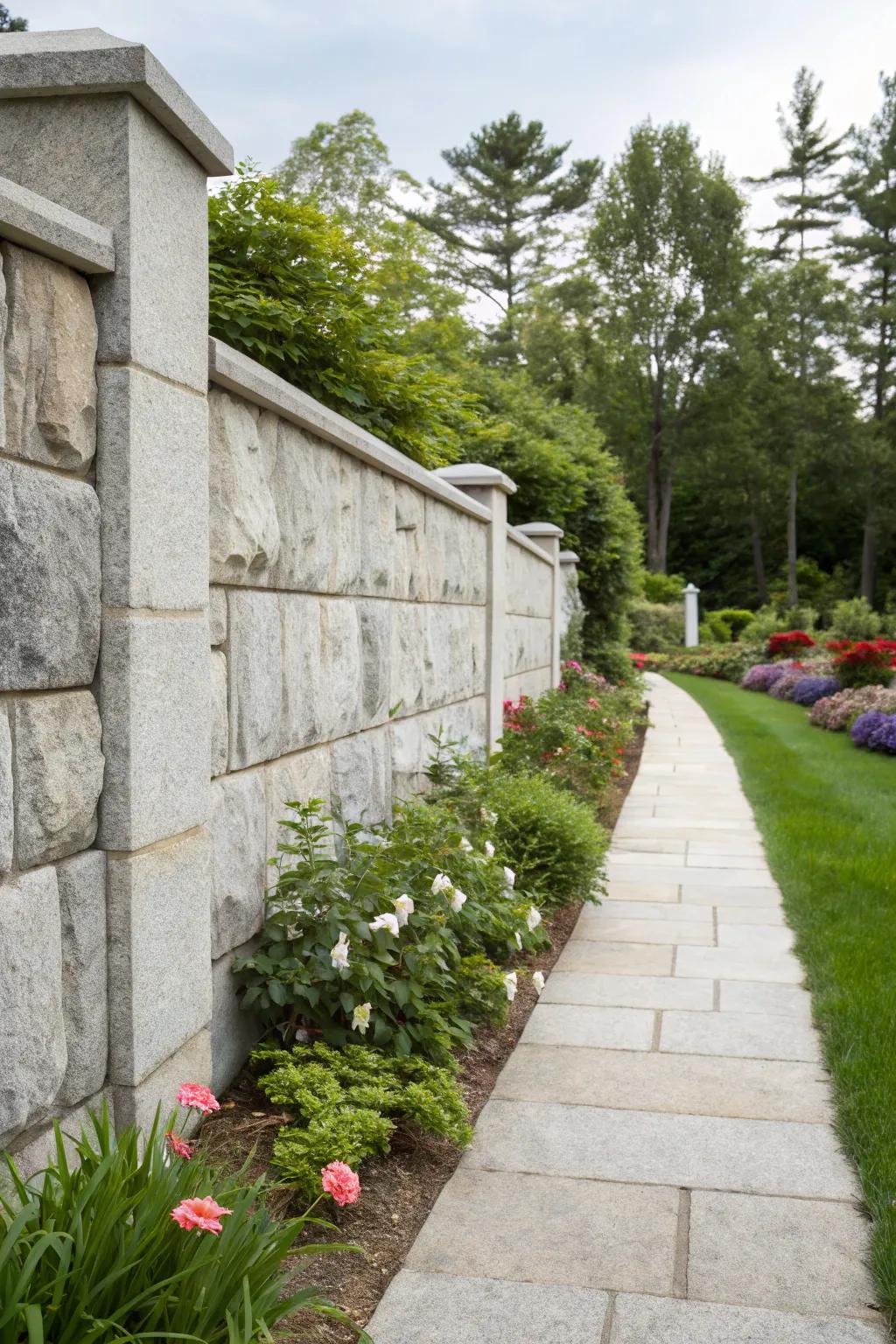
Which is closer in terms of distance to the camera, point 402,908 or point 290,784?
point 402,908

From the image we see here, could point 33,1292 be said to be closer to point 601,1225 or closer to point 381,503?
point 601,1225

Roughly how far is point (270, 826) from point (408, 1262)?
1.35 m

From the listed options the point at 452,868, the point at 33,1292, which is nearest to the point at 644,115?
the point at 452,868

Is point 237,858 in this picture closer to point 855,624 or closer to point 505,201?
point 855,624

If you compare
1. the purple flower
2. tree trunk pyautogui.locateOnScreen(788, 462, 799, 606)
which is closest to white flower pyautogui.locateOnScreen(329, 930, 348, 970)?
the purple flower

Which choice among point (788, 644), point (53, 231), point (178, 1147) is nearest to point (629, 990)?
point (178, 1147)

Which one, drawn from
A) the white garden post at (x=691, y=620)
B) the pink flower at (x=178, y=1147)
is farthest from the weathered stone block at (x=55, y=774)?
the white garden post at (x=691, y=620)

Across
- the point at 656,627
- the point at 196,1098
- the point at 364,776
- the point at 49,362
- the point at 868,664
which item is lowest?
the point at 196,1098

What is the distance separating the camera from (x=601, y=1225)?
8.39 feet

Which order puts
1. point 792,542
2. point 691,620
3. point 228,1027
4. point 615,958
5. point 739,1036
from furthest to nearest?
point 792,542, point 691,620, point 615,958, point 739,1036, point 228,1027

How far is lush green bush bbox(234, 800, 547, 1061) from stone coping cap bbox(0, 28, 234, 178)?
1.80 m

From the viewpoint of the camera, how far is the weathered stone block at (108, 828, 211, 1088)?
231cm

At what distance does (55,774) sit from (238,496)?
1176 millimetres

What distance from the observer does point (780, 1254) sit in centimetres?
242
